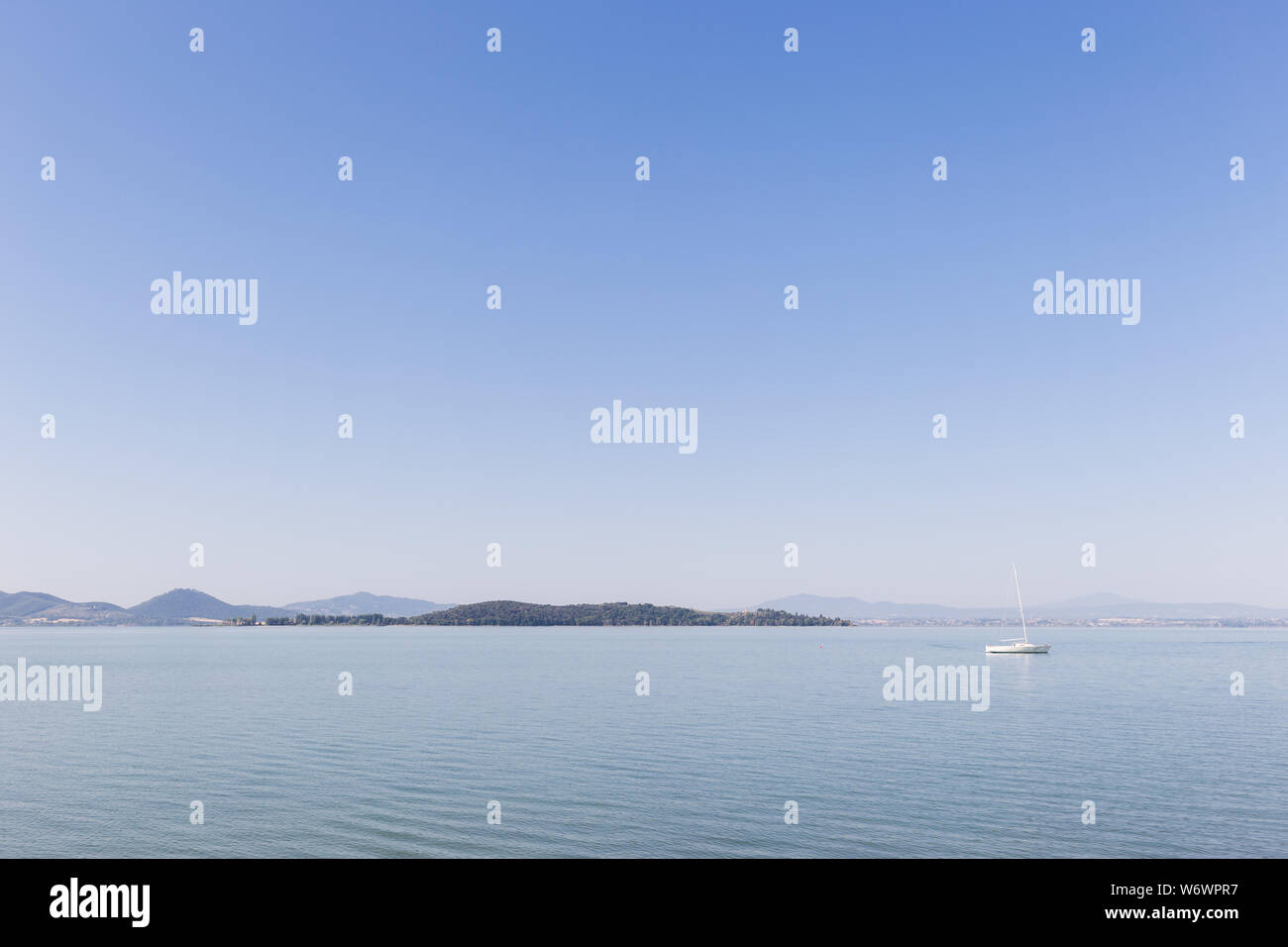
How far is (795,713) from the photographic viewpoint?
81.3 metres

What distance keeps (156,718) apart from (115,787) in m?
35.0

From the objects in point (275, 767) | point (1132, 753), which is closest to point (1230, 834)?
point (1132, 753)

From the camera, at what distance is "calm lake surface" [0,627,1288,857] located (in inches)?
1475

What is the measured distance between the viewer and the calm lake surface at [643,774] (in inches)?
1475

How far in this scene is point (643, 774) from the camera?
51.1 metres

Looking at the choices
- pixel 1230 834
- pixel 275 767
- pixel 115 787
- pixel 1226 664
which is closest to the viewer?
pixel 1230 834

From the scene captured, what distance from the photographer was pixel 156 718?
7975 centimetres
